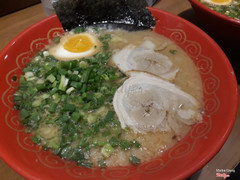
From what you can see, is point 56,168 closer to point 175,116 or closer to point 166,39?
point 175,116

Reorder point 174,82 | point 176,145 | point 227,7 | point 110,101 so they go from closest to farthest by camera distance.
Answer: point 176,145, point 110,101, point 174,82, point 227,7

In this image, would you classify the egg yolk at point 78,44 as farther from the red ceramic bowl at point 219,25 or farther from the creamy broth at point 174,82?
the red ceramic bowl at point 219,25

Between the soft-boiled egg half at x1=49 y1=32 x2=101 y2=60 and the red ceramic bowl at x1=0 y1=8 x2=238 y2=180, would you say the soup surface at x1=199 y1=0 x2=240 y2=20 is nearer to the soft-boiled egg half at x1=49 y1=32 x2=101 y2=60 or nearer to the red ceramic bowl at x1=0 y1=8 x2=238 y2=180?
the red ceramic bowl at x1=0 y1=8 x2=238 y2=180

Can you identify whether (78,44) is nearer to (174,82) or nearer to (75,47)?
(75,47)

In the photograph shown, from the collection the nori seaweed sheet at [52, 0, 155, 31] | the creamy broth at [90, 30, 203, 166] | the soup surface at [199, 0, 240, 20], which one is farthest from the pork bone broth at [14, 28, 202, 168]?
the soup surface at [199, 0, 240, 20]

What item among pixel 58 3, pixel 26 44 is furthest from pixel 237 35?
pixel 26 44

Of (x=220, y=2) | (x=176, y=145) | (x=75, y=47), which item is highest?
(x=75, y=47)

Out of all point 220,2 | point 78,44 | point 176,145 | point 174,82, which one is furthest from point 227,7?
point 176,145
